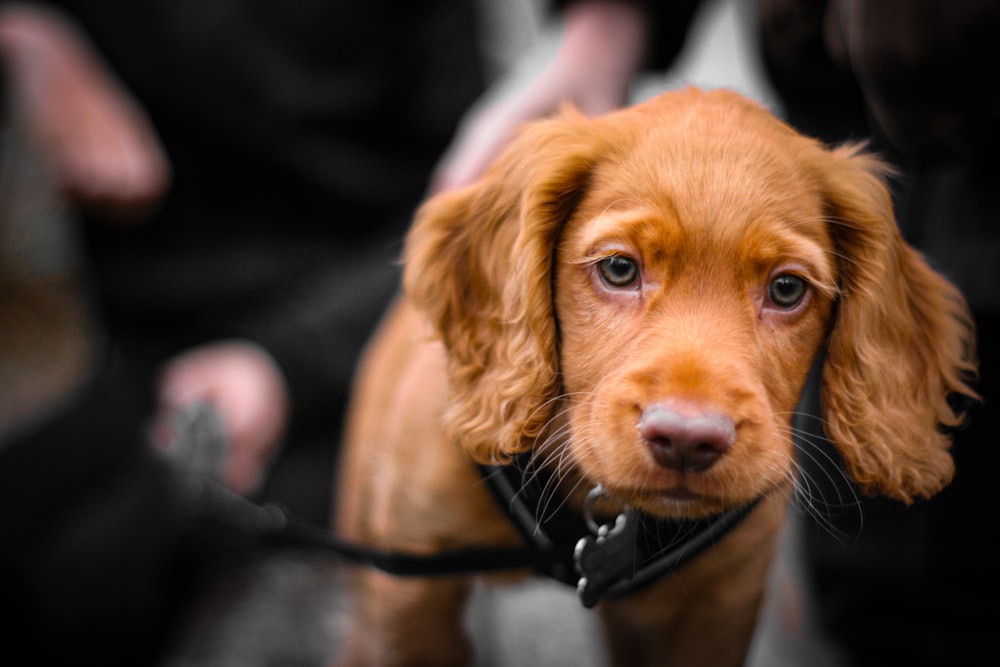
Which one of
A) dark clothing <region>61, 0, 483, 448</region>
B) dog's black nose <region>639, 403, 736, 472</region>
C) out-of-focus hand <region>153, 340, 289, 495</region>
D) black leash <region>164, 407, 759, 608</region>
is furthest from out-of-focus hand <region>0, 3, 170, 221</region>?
dog's black nose <region>639, 403, 736, 472</region>

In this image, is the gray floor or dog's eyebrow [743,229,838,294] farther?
the gray floor

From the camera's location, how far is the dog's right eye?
3.33 feet

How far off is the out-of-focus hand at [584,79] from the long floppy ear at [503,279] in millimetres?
509

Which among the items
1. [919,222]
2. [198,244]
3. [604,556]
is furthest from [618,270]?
[198,244]

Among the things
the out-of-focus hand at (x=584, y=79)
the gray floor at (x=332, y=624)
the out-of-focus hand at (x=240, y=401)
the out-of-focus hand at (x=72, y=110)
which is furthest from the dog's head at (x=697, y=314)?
the out-of-focus hand at (x=72, y=110)

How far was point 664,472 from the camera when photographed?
93 centimetres

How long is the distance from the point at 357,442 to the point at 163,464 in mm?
1044

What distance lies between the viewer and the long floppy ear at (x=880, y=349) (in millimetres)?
999

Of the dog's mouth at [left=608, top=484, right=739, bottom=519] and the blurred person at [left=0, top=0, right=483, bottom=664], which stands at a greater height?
the dog's mouth at [left=608, top=484, right=739, bottom=519]

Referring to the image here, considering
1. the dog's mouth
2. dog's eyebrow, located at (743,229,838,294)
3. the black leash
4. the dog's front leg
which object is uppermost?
dog's eyebrow, located at (743,229,838,294)

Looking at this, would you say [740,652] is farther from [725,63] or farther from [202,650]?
[202,650]

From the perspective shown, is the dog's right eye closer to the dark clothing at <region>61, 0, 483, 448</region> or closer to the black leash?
the black leash

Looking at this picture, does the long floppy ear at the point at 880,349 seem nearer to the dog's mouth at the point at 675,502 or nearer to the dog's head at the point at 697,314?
the dog's head at the point at 697,314

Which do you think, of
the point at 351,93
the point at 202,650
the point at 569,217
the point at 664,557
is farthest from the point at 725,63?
the point at 202,650
